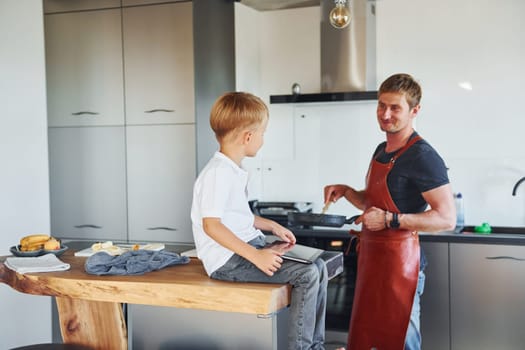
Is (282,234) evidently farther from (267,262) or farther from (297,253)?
(267,262)

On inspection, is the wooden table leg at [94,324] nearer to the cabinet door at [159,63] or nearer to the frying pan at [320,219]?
the frying pan at [320,219]

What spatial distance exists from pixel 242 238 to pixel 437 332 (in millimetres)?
1890

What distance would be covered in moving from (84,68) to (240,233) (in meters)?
2.56

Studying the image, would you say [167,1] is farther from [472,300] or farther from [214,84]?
[472,300]

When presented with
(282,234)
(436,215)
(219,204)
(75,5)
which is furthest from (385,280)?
(75,5)

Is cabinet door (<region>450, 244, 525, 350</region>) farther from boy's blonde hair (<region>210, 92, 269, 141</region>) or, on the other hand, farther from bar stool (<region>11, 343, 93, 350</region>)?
bar stool (<region>11, 343, 93, 350</region>)

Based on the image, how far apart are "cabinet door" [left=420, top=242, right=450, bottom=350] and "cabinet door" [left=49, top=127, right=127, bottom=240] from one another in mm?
→ 1961

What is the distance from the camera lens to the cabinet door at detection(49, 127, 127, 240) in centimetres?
414

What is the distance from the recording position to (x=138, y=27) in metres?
4.02

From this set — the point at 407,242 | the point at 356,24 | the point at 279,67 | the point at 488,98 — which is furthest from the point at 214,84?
the point at 407,242

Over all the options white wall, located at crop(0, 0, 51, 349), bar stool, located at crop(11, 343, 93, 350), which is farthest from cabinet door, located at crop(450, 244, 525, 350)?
white wall, located at crop(0, 0, 51, 349)

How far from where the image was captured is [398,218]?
2.41 meters

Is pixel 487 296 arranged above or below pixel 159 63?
below

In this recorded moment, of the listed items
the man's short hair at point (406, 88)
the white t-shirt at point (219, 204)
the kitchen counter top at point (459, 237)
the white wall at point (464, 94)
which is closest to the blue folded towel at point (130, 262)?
the white t-shirt at point (219, 204)
